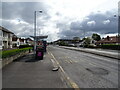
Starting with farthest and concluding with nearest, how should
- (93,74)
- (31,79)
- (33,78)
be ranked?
(93,74) → (33,78) → (31,79)

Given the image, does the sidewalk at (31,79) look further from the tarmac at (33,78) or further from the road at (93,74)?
the road at (93,74)

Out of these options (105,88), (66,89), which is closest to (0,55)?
(66,89)

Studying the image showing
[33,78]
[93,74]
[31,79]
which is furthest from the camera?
[93,74]

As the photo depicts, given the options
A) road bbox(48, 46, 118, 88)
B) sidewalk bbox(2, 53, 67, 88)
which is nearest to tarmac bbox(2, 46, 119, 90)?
sidewalk bbox(2, 53, 67, 88)

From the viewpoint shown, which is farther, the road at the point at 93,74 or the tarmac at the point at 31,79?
the road at the point at 93,74

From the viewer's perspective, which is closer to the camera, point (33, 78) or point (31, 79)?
point (31, 79)

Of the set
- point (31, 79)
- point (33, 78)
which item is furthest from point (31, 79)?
point (33, 78)

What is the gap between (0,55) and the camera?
9.36 m

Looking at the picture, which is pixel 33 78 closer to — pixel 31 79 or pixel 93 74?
pixel 31 79

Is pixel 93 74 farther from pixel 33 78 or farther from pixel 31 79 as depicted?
pixel 31 79

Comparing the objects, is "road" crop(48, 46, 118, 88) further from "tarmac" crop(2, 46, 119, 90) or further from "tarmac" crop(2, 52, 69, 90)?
"tarmac" crop(2, 52, 69, 90)

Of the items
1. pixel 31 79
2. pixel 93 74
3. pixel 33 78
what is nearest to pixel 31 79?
pixel 31 79

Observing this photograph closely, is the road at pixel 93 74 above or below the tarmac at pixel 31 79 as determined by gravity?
below

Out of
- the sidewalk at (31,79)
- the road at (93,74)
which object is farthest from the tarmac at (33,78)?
the road at (93,74)
